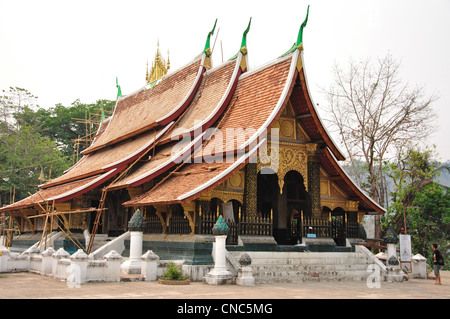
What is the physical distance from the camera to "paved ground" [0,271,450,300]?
751cm

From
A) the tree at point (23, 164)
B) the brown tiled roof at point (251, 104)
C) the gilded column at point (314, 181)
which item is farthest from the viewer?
the tree at point (23, 164)

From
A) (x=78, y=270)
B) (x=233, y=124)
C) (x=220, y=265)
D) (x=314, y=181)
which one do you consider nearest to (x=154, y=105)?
(x=233, y=124)

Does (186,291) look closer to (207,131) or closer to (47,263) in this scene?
(47,263)

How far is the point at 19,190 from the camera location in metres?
30.1

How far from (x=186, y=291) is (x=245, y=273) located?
1741 millimetres

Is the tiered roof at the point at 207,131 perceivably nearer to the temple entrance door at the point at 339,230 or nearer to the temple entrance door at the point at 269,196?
the temple entrance door at the point at 339,230

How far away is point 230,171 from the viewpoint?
10.8 metres

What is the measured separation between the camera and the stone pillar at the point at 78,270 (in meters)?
8.92

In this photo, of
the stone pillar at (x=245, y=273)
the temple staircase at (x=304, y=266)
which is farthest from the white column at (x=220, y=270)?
the temple staircase at (x=304, y=266)

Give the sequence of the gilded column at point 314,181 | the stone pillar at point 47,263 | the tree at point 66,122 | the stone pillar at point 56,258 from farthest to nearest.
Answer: the tree at point 66,122, the gilded column at point 314,181, the stone pillar at point 47,263, the stone pillar at point 56,258

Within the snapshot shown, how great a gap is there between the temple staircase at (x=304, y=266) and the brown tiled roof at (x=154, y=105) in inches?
243

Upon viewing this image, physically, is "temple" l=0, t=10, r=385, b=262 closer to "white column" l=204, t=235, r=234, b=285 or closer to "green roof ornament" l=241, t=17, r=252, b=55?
"green roof ornament" l=241, t=17, r=252, b=55
